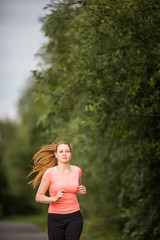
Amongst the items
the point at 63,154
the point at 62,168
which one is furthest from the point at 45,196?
the point at 63,154

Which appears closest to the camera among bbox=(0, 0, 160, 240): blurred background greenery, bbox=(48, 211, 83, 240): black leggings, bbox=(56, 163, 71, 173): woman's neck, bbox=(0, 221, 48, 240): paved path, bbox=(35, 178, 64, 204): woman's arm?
bbox=(35, 178, 64, 204): woman's arm

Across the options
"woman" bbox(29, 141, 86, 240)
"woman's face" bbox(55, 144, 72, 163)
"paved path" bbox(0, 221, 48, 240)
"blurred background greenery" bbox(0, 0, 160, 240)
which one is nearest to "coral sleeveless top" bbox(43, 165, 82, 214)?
"woman" bbox(29, 141, 86, 240)

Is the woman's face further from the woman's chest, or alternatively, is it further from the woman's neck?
the woman's chest

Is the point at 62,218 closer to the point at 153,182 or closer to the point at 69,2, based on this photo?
the point at 153,182

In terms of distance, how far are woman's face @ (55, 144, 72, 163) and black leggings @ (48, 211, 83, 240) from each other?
660 millimetres

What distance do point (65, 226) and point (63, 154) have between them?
0.87 meters

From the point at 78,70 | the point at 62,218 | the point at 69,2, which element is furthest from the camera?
the point at 69,2

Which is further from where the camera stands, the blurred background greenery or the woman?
the blurred background greenery

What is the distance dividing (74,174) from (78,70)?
4119 mm

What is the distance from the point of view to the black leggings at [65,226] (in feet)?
14.9

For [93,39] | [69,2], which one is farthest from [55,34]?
[93,39]

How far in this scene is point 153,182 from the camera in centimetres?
827

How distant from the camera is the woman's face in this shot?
4711mm

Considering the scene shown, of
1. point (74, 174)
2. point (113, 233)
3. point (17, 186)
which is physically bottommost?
point (17, 186)
